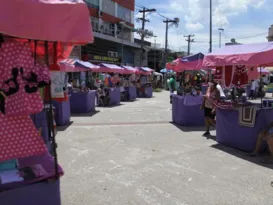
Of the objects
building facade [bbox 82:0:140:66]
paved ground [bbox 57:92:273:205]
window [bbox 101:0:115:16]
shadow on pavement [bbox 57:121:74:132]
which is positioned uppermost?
window [bbox 101:0:115:16]

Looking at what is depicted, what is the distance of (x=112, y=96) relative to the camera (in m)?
20.2

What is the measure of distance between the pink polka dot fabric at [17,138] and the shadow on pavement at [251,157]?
15.5 feet

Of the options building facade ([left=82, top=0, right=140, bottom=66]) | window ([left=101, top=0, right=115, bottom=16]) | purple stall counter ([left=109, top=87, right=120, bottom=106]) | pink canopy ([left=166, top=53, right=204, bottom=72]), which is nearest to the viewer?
pink canopy ([left=166, top=53, right=204, bottom=72])

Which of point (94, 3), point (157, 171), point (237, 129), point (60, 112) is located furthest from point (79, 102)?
point (94, 3)

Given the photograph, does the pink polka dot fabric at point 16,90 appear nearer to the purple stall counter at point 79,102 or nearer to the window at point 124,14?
the purple stall counter at point 79,102

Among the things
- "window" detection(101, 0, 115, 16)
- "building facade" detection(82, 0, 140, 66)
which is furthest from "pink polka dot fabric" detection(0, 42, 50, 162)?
"window" detection(101, 0, 115, 16)

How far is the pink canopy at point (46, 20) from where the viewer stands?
120 inches

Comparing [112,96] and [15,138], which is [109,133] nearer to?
[15,138]

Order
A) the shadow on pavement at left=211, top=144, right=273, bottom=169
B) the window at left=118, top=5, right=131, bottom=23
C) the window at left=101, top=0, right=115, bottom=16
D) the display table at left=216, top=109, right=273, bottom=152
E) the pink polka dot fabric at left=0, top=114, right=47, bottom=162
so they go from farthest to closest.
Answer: the window at left=118, top=5, right=131, bottom=23 < the window at left=101, top=0, right=115, bottom=16 < the display table at left=216, top=109, right=273, bottom=152 < the shadow on pavement at left=211, top=144, right=273, bottom=169 < the pink polka dot fabric at left=0, top=114, right=47, bottom=162

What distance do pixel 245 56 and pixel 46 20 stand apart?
537 centimetres

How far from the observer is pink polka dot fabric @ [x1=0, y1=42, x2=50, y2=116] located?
11.3ft

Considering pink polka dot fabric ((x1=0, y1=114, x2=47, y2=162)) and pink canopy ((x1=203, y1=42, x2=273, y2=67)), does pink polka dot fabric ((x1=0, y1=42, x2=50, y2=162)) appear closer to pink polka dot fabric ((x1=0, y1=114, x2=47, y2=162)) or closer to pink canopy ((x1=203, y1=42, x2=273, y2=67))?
pink polka dot fabric ((x1=0, y1=114, x2=47, y2=162))

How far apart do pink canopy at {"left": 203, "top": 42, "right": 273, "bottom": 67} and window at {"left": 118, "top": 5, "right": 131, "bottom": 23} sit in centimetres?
3910

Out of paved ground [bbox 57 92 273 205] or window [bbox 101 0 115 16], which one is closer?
paved ground [bbox 57 92 273 205]
